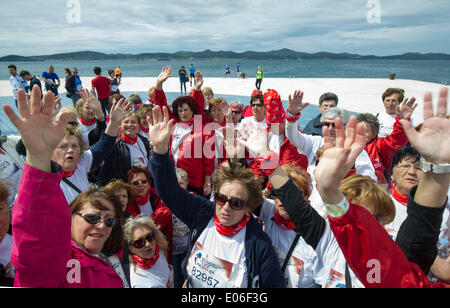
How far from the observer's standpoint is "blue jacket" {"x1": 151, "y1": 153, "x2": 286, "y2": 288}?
177cm

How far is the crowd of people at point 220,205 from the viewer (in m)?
1.03

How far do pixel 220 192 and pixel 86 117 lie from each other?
343 centimetres

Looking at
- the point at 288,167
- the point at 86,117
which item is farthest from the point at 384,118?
the point at 86,117

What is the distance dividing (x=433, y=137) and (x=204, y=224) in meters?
1.57

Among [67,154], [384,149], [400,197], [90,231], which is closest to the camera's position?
[90,231]

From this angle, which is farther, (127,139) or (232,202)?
(127,139)

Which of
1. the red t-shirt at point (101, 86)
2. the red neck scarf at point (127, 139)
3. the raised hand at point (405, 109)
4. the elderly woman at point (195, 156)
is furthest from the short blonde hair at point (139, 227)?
Result: the red t-shirt at point (101, 86)

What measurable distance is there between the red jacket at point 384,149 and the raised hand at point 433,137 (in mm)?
2377

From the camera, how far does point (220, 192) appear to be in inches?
78.5

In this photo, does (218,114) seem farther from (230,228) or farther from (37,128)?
(37,128)

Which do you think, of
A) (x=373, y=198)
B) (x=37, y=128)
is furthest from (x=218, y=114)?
(x=37, y=128)

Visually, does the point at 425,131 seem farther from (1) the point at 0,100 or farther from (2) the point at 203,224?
(1) the point at 0,100

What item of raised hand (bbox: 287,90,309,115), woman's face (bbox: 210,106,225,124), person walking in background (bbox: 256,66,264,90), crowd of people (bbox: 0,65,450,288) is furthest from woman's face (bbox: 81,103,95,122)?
person walking in background (bbox: 256,66,264,90)

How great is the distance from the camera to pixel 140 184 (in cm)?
283
